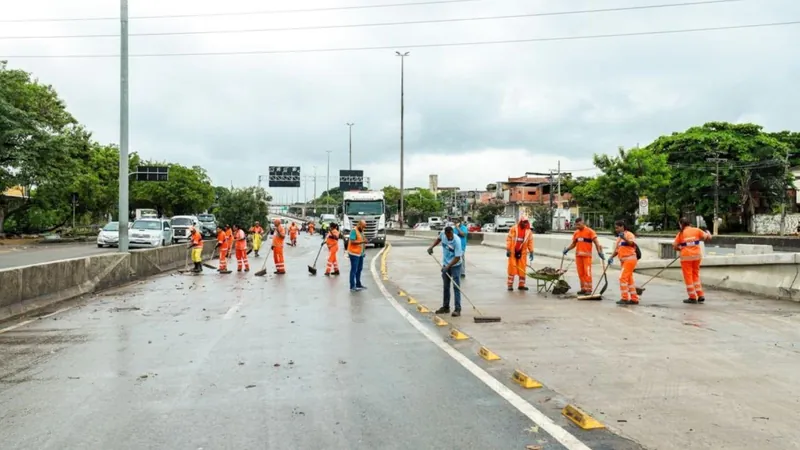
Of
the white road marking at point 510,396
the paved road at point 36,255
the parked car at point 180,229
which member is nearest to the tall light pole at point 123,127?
the paved road at point 36,255

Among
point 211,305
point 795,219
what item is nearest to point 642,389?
point 211,305

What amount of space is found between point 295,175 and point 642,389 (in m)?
63.0

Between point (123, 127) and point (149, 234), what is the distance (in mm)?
14765

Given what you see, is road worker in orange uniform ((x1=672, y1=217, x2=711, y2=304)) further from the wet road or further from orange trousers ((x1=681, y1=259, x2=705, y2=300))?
the wet road

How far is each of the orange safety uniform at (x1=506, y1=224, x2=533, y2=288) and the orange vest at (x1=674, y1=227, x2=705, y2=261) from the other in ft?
10.7

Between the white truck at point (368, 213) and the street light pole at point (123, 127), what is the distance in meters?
18.4

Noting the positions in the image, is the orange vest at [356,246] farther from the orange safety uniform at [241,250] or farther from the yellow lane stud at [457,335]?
the orange safety uniform at [241,250]

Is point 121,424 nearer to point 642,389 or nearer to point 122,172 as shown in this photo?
point 642,389

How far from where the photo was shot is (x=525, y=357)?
24.3 feet

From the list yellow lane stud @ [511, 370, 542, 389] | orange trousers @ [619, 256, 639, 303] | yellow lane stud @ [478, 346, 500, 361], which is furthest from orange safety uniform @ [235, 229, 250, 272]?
yellow lane stud @ [511, 370, 542, 389]

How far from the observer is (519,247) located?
14375 millimetres


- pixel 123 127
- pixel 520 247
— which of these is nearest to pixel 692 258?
pixel 520 247

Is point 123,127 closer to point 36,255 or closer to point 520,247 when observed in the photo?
point 520,247

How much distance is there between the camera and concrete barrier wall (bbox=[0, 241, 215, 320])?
10.8m
